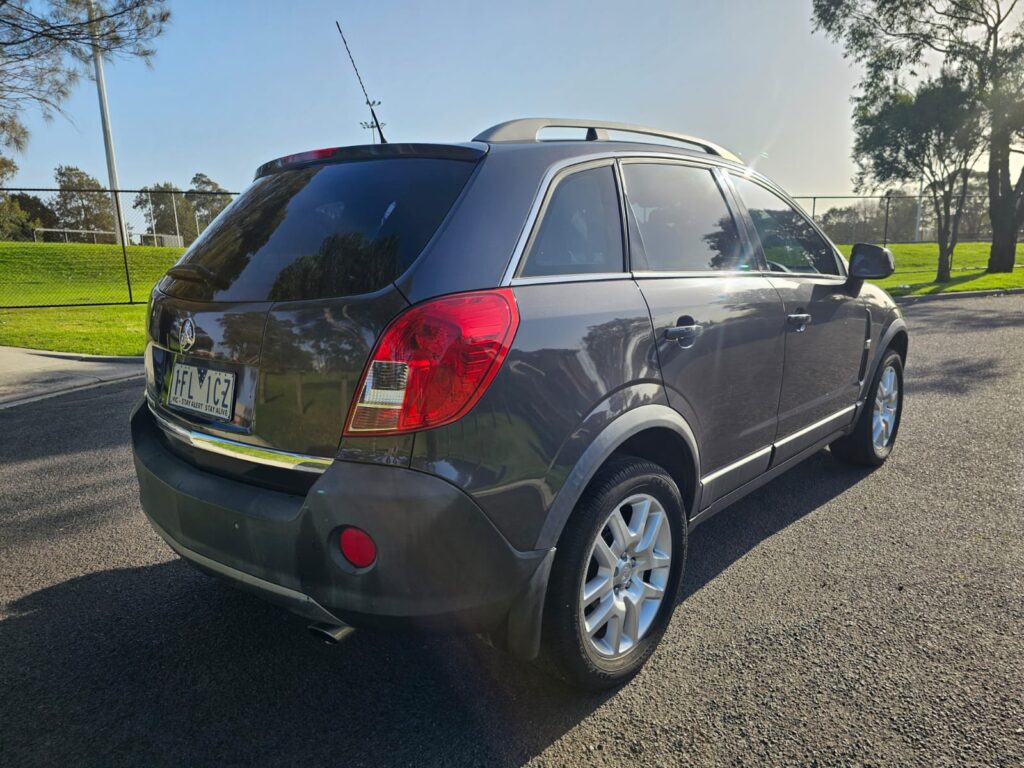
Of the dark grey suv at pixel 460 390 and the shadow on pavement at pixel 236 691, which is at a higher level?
the dark grey suv at pixel 460 390

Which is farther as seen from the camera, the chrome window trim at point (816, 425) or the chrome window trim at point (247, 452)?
the chrome window trim at point (816, 425)

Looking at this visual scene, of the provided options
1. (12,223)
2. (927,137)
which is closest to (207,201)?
(927,137)

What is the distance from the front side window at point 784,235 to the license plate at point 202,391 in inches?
93.3

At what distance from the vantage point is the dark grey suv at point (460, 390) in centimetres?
178

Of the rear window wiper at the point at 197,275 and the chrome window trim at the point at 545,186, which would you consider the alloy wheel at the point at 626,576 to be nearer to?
the chrome window trim at the point at 545,186

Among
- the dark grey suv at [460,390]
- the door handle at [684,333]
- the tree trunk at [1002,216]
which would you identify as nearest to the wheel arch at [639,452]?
the dark grey suv at [460,390]

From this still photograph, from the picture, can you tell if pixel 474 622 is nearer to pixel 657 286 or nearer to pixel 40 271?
pixel 657 286

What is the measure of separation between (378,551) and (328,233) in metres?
0.97

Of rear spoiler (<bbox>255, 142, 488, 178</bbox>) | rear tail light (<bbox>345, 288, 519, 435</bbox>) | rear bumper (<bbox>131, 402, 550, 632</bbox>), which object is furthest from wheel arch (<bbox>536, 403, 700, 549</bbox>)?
rear spoiler (<bbox>255, 142, 488, 178</bbox>)

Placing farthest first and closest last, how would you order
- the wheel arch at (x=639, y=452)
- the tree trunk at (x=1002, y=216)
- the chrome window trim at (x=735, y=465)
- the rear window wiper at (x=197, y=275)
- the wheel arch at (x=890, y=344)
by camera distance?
the tree trunk at (x=1002, y=216), the wheel arch at (x=890, y=344), the chrome window trim at (x=735, y=465), the rear window wiper at (x=197, y=275), the wheel arch at (x=639, y=452)

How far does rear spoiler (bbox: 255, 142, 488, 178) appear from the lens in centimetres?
216

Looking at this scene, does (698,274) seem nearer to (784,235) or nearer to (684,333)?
(684,333)

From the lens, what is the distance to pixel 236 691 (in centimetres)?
227

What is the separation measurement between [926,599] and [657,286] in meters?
1.74
